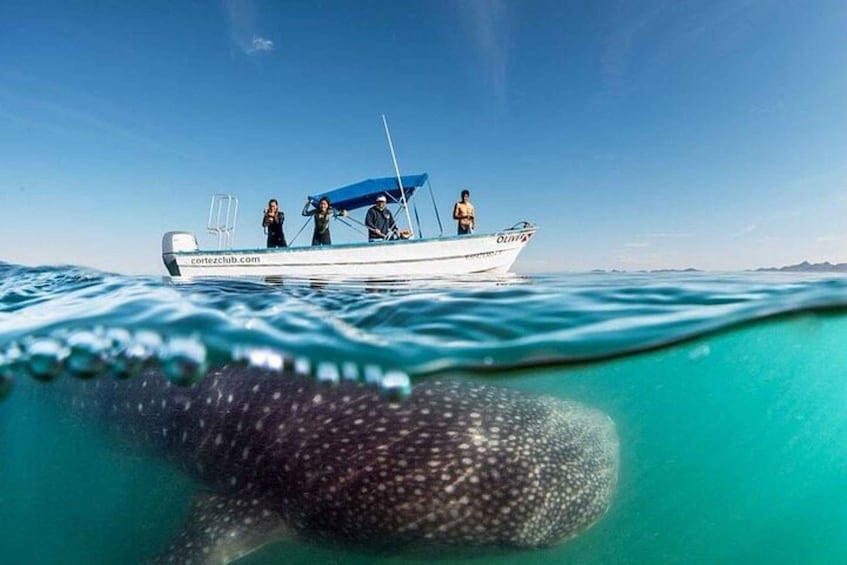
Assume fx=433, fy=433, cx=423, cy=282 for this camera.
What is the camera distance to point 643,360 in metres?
7.21

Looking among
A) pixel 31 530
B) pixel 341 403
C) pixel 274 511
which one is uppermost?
pixel 341 403

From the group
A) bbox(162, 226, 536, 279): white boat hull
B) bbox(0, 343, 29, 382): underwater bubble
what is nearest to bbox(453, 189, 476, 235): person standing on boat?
bbox(162, 226, 536, 279): white boat hull

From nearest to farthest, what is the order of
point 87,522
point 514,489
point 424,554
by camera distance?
point 514,489, point 424,554, point 87,522

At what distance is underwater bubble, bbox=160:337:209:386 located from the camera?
17.4 feet

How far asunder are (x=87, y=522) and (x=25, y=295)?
4.45 metres

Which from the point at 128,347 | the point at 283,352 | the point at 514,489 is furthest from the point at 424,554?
the point at 128,347

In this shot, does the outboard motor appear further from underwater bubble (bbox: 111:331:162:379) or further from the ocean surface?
underwater bubble (bbox: 111:331:162:379)

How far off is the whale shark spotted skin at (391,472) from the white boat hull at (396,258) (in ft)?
32.8

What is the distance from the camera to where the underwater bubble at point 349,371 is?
5.16m

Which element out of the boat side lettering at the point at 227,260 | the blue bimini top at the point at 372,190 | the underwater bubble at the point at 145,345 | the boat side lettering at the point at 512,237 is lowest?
the underwater bubble at the point at 145,345

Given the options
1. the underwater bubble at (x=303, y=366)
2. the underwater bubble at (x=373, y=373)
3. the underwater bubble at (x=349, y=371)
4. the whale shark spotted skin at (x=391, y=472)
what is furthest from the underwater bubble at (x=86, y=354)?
the underwater bubble at (x=373, y=373)

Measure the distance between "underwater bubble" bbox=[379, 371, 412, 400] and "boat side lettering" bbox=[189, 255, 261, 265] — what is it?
11994 mm

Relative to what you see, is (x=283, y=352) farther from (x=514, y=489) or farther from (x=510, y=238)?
(x=510, y=238)

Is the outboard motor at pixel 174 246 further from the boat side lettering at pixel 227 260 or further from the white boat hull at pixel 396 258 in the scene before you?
the white boat hull at pixel 396 258
